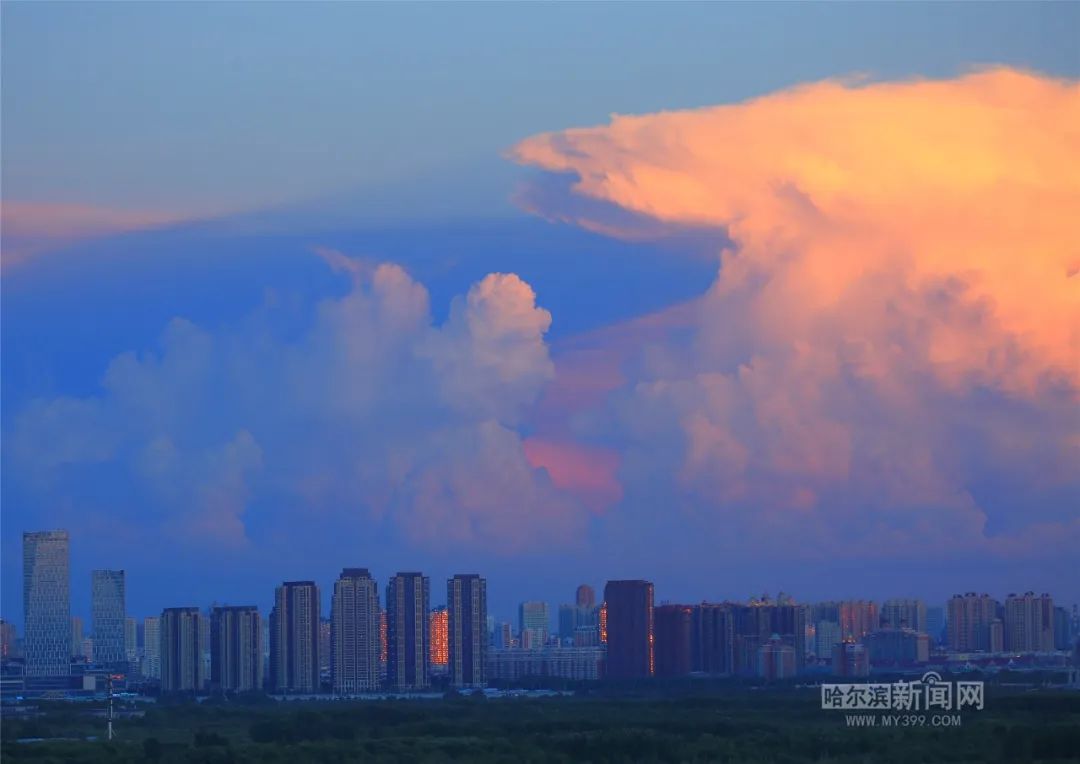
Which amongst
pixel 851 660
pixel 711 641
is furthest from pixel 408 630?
pixel 851 660

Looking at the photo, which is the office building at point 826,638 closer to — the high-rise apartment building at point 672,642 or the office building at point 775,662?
the office building at point 775,662

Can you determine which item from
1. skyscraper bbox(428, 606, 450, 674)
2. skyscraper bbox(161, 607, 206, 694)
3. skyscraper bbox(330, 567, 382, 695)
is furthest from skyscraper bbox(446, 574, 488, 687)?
skyscraper bbox(161, 607, 206, 694)

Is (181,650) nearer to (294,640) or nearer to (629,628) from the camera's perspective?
(294,640)

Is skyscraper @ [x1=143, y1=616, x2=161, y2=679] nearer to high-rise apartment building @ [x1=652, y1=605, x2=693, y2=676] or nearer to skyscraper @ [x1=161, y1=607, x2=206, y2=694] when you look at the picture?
skyscraper @ [x1=161, y1=607, x2=206, y2=694]

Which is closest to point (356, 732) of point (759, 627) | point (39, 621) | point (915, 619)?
point (759, 627)

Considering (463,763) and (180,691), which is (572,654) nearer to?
(180,691)

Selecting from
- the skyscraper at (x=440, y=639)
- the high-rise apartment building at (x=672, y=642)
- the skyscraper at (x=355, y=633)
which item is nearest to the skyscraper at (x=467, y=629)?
the skyscraper at (x=440, y=639)
